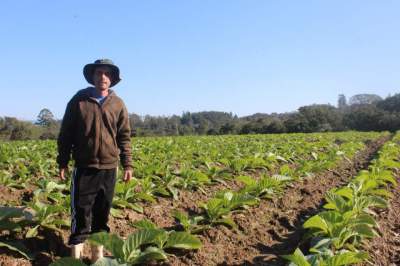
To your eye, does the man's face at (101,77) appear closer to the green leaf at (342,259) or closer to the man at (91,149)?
the man at (91,149)

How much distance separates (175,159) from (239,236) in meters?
5.49

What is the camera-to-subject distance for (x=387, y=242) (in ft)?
15.7

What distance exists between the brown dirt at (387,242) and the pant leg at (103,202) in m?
2.64

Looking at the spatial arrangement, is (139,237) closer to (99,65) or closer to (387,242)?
(99,65)

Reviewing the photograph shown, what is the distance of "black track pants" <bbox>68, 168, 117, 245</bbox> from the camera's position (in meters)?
3.70

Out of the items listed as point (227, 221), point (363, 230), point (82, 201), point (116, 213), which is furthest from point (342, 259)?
point (116, 213)

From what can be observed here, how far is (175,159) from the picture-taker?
10281mm

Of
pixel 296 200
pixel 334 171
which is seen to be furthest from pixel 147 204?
pixel 334 171

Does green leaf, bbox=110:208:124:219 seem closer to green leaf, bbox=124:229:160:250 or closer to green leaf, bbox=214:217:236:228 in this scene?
green leaf, bbox=214:217:236:228

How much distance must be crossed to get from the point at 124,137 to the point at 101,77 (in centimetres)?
65

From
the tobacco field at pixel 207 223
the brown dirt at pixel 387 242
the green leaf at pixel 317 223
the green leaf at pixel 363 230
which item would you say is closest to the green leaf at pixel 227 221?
the tobacco field at pixel 207 223

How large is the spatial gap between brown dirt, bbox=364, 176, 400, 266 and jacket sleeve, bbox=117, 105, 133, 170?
2619mm

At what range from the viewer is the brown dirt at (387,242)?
426 cm

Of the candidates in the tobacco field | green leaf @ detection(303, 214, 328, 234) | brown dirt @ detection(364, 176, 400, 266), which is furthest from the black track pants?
brown dirt @ detection(364, 176, 400, 266)
